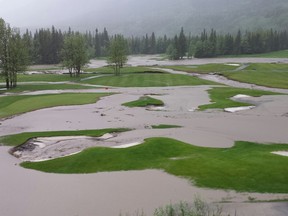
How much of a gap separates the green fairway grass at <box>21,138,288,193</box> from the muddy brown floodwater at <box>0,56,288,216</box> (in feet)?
3.42

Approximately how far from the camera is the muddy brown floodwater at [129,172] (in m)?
19.8

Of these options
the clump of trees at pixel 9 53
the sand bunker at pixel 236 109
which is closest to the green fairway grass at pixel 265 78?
the sand bunker at pixel 236 109

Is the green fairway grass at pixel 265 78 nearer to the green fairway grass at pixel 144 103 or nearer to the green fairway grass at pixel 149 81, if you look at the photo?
the green fairway grass at pixel 149 81

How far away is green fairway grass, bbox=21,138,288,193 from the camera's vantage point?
2217cm

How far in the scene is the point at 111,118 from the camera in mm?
47094

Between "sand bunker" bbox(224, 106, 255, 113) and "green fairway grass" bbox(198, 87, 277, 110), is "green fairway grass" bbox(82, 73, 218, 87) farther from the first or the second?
"sand bunker" bbox(224, 106, 255, 113)

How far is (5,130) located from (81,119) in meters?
9.88

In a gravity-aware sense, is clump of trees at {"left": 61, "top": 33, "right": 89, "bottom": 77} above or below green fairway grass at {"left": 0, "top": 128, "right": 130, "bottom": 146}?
above

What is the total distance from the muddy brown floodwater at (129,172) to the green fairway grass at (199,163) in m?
1.04

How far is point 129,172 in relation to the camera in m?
25.2

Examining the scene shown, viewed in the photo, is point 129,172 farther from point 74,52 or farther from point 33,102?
point 74,52

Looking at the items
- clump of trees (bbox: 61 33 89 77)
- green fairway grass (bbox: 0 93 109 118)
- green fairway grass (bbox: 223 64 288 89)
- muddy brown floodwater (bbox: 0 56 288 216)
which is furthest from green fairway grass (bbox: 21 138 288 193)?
clump of trees (bbox: 61 33 89 77)

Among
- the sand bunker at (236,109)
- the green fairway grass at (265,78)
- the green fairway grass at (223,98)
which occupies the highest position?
the green fairway grass at (265,78)

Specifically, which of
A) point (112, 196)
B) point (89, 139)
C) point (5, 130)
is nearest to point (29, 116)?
point (5, 130)
